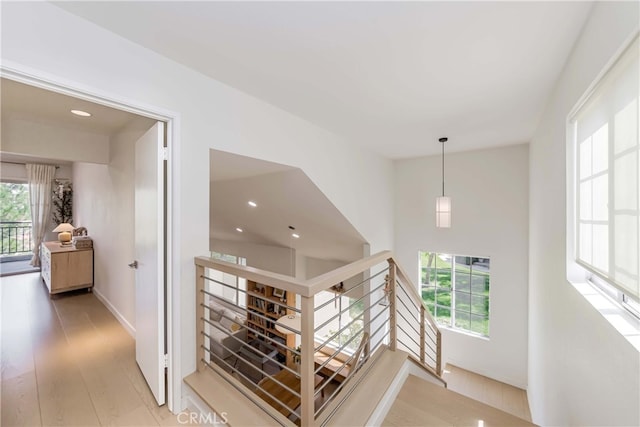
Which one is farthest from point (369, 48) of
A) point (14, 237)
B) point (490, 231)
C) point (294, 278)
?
point (14, 237)

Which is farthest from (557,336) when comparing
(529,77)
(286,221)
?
(286,221)

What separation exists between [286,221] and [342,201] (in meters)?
1.41

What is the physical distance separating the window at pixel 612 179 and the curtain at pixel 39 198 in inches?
316

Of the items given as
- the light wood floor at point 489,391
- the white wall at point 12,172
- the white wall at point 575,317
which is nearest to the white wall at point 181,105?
the white wall at point 575,317

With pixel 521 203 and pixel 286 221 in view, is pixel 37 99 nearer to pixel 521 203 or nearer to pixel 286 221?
pixel 286 221

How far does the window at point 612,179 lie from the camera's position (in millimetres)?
980

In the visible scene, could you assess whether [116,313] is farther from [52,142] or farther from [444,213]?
[444,213]

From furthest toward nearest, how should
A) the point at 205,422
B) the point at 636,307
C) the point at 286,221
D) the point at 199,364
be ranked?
the point at 286,221
the point at 199,364
the point at 205,422
the point at 636,307

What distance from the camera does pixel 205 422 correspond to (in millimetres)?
1551

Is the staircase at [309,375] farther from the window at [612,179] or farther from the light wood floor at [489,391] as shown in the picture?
the light wood floor at [489,391]

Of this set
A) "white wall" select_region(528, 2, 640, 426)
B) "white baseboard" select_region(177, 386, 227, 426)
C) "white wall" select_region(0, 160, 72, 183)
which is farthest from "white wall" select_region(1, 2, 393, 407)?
"white wall" select_region(0, 160, 72, 183)

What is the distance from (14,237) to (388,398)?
826cm

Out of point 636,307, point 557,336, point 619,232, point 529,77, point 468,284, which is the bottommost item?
point 468,284

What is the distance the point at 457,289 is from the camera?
4.69 meters
